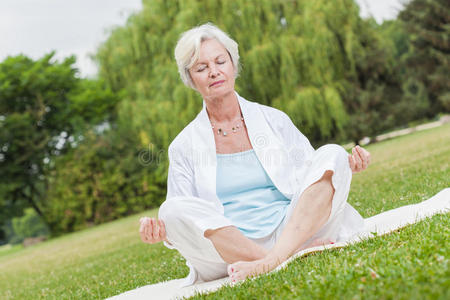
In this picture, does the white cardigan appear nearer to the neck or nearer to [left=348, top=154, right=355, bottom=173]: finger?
the neck

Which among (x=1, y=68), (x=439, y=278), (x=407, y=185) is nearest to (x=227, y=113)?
(x=439, y=278)

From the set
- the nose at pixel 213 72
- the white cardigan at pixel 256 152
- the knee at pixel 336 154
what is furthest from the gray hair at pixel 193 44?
the knee at pixel 336 154

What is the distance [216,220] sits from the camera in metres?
2.96

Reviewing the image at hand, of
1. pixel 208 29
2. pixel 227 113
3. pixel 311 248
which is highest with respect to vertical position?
pixel 208 29

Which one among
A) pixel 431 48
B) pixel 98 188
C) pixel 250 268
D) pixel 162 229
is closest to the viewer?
pixel 250 268

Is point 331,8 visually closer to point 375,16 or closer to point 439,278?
point 375,16

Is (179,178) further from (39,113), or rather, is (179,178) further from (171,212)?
(39,113)

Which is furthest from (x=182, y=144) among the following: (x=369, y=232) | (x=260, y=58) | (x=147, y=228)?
(x=260, y=58)

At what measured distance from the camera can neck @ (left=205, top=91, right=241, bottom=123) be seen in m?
3.71

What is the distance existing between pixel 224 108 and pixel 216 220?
1.08m

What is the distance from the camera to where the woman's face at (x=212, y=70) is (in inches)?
140

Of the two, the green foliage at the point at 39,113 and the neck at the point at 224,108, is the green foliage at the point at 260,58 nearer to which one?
the green foliage at the point at 39,113

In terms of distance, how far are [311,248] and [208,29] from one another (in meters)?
1.77

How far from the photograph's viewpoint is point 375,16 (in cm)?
2339
